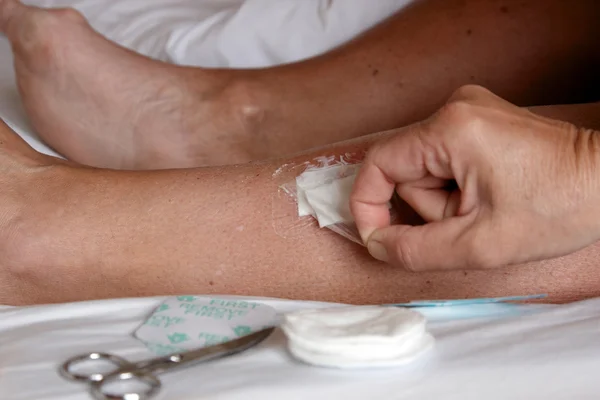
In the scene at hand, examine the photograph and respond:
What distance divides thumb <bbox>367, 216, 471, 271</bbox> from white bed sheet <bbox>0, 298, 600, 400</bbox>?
0.06m

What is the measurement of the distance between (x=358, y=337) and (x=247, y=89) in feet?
2.51

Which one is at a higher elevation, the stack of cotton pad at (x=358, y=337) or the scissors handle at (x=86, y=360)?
the stack of cotton pad at (x=358, y=337)

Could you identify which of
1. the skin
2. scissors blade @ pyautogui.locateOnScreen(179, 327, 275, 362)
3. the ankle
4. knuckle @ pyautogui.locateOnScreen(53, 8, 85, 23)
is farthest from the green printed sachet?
knuckle @ pyautogui.locateOnScreen(53, 8, 85, 23)

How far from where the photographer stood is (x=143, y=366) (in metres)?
0.61

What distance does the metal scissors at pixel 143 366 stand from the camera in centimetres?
58

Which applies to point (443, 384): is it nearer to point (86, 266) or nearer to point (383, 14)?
point (86, 266)

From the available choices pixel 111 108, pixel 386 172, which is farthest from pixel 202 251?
pixel 111 108

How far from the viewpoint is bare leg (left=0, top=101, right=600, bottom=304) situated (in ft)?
2.80

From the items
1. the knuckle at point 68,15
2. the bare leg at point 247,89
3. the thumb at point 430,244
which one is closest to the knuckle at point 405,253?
the thumb at point 430,244

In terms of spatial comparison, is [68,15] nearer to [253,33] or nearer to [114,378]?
[253,33]

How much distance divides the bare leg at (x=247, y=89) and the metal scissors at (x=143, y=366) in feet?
2.08

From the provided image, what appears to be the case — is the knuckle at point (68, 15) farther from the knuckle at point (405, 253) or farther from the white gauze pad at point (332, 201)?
the knuckle at point (405, 253)

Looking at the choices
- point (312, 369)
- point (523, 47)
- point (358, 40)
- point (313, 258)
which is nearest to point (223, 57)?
point (358, 40)

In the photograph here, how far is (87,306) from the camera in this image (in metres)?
0.79
